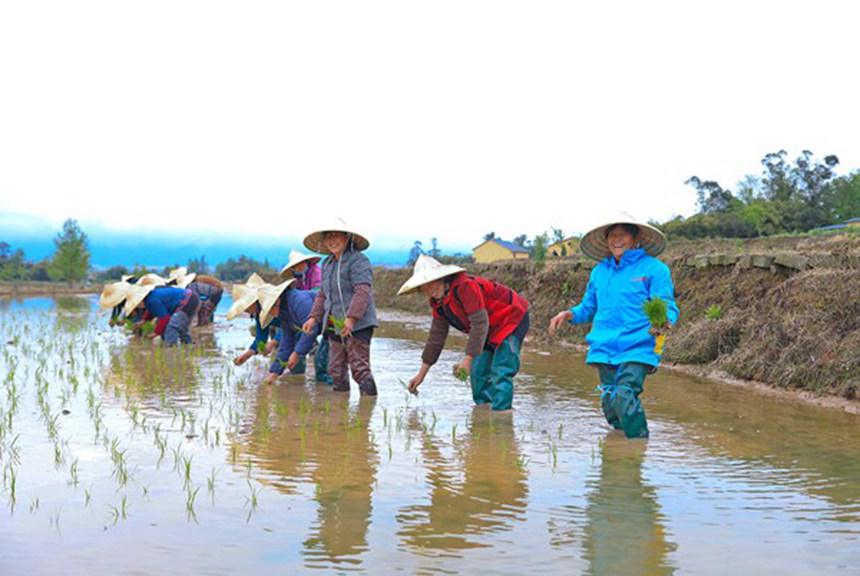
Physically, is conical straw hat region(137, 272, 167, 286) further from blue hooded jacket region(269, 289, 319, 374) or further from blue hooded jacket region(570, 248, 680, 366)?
blue hooded jacket region(570, 248, 680, 366)

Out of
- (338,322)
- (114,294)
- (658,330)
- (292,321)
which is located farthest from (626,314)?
(114,294)

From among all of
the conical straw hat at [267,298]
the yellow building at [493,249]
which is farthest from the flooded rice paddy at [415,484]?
the yellow building at [493,249]

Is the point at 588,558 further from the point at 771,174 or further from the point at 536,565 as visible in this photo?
the point at 771,174

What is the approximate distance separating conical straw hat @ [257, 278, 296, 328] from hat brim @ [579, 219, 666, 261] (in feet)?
Result: 10.4

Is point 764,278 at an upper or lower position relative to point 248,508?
upper

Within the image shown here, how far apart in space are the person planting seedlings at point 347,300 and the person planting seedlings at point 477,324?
0.82 m

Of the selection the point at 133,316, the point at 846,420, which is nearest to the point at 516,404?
the point at 846,420

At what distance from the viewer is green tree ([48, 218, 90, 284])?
52312 millimetres

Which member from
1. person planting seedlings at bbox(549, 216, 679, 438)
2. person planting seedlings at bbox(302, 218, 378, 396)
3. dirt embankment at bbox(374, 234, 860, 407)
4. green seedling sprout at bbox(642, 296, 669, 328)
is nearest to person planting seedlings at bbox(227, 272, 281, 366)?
person planting seedlings at bbox(302, 218, 378, 396)

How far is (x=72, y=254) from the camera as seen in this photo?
52.1 meters

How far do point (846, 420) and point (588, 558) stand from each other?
382 centimetres

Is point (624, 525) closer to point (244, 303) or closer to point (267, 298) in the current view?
point (267, 298)

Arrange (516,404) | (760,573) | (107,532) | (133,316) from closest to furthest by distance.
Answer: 1. (760,573)
2. (107,532)
3. (516,404)
4. (133,316)

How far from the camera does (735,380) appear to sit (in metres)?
8.02
